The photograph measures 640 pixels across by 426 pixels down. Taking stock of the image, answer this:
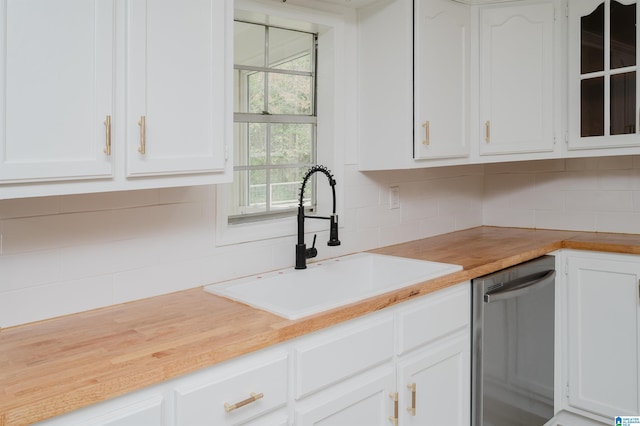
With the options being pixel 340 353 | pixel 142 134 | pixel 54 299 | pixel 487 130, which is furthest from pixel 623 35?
pixel 54 299

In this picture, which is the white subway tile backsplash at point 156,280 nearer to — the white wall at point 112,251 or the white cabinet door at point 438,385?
the white wall at point 112,251

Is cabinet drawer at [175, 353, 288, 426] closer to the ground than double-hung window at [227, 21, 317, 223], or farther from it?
closer to the ground

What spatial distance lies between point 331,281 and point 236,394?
955mm

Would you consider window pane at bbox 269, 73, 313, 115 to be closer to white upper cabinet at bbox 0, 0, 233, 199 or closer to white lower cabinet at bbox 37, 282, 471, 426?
white upper cabinet at bbox 0, 0, 233, 199

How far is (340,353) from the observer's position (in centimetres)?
160

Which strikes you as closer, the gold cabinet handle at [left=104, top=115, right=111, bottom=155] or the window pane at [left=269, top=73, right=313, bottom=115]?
the gold cabinet handle at [left=104, top=115, right=111, bottom=155]

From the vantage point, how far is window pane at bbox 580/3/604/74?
2584 mm

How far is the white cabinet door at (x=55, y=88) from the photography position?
1219 mm

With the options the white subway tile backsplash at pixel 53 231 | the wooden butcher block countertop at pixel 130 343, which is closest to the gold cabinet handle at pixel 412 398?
the wooden butcher block countertop at pixel 130 343

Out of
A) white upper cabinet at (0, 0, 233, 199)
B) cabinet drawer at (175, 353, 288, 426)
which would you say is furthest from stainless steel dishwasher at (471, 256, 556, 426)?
white upper cabinet at (0, 0, 233, 199)

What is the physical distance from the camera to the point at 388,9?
7.66 ft

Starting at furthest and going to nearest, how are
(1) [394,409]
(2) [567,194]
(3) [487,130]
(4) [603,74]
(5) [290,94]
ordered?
(2) [567,194]
(3) [487,130]
(4) [603,74]
(5) [290,94]
(1) [394,409]

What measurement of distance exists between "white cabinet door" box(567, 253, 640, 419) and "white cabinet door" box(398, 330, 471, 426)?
2.62 ft

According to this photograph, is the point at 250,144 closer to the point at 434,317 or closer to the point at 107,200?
the point at 107,200
